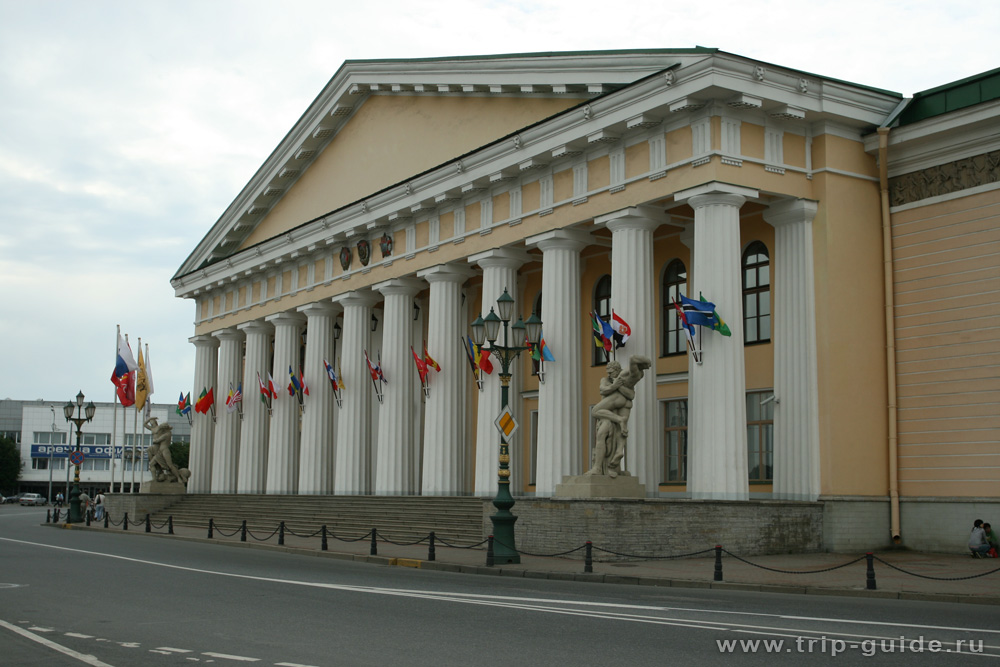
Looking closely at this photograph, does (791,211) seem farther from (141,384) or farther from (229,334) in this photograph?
(141,384)

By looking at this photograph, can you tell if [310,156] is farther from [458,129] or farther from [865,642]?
[865,642]

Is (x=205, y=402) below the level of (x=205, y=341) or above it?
below

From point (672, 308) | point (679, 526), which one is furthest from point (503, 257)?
point (679, 526)

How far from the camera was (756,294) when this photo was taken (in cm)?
2762

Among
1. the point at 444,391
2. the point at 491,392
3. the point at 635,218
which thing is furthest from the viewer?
the point at 444,391

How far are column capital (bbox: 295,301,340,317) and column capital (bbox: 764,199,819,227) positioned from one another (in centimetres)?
1887

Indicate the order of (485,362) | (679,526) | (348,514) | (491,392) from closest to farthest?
1. (679,526)
2. (485,362)
3. (491,392)
4. (348,514)

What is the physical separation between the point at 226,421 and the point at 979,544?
32254 mm

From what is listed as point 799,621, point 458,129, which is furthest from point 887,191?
point 799,621

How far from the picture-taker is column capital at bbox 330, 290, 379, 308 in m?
37.1

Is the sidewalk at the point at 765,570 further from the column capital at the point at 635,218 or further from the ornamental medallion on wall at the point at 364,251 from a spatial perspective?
the ornamental medallion on wall at the point at 364,251

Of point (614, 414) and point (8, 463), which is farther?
point (8, 463)

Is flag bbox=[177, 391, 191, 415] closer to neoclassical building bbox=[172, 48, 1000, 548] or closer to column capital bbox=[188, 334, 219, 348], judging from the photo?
column capital bbox=[188, 334, 219, 348]

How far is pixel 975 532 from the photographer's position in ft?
72.2
